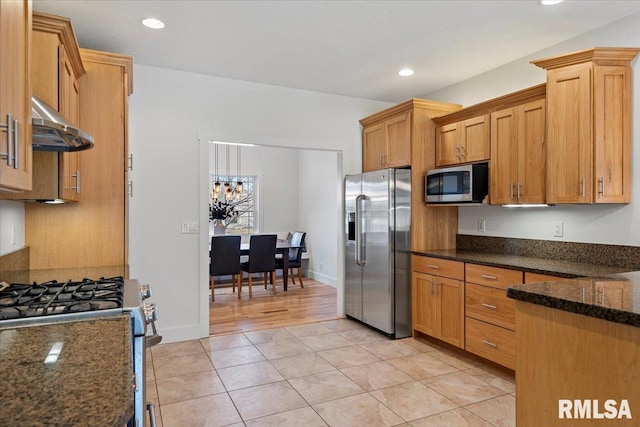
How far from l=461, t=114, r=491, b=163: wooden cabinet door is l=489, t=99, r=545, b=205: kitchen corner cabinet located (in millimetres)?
78

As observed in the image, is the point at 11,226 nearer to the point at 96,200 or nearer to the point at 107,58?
the point at 96,200

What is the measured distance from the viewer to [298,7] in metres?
2.67

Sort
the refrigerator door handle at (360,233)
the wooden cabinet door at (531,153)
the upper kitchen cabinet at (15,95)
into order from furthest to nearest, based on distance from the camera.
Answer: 1. the refrigerator door handle at (360,233)
2. the wooden cabinet door at (531,153)
3. the upper kitchen cabinet at (15,95)

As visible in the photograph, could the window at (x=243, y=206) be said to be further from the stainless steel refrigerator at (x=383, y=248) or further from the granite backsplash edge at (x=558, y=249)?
the granite backsplash edge at (x=558, y=249)

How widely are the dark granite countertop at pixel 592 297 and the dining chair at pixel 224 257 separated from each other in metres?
4.66

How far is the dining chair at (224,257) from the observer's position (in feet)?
18.5

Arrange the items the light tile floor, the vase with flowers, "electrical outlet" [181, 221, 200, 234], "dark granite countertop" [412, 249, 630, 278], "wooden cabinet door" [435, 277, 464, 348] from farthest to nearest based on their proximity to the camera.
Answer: the vase with flowers, "electrical outlet" [181, 221, 200, 234], "wooden cabinet door" [435, 277, 464, 348], "dark granite countertop" [412, 249, 630, 278], the light tile floor

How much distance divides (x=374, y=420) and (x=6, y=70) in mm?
2390

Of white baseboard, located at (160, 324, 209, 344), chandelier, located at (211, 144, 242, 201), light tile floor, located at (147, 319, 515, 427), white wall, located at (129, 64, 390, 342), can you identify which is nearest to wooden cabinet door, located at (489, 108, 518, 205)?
light tile floor, located at (147, 319, 515, 427)

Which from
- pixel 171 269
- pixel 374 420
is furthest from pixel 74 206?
pixel 374 420

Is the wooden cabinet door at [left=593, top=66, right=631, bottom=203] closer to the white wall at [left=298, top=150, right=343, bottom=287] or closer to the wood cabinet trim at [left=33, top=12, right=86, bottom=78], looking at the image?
the wood cabinet trim at [left=33, top=12, right=86, bottom=78]

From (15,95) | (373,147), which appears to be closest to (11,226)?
(15,95)

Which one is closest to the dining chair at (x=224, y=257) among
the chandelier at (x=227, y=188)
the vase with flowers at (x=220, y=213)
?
the vase with flowers at (x=220, y=213)

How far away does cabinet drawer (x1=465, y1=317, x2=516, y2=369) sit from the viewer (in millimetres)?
2908
